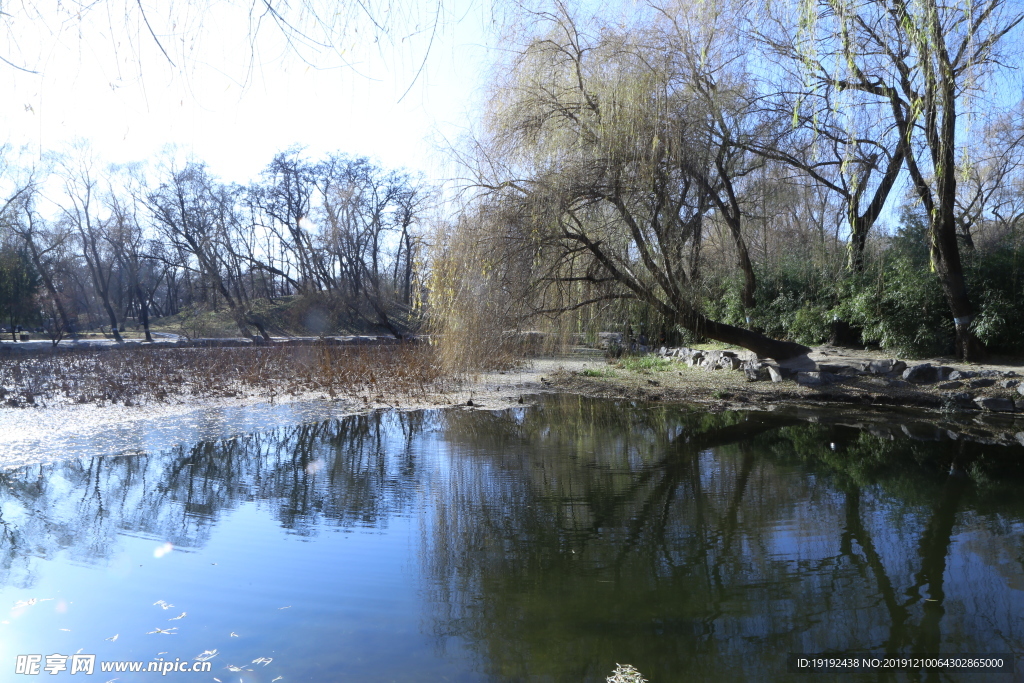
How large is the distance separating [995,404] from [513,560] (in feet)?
24.2

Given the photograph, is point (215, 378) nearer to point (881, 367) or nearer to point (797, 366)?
point (797, 366)

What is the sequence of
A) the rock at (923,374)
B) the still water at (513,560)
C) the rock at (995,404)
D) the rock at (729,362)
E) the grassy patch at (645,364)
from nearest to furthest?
the still water at (513,560), the rock at (995,404), the rock at (923,374), the rock at (729,362), the grassy patch at (645,364)

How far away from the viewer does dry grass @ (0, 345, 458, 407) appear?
34.1ft

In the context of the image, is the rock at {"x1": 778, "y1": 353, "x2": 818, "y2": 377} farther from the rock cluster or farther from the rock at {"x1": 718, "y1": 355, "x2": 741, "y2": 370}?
the rock at {"x1": 718, "y1": 355, "x2": 741, "y2": 370}

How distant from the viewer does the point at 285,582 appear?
369 centimetres

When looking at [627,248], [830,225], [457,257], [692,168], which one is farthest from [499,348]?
[830,225]

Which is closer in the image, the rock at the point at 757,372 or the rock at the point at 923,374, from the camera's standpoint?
the rock at the point at 923,374

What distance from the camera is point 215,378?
12289mm

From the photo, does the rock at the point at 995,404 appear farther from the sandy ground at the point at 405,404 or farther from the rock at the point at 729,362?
the rock at the point at 729,362

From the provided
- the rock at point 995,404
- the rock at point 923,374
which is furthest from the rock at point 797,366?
the rock at point 995,404

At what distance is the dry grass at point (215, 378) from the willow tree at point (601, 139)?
2545 millimetres

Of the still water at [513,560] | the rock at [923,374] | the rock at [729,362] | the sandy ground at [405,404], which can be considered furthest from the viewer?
the rock at [729,362]

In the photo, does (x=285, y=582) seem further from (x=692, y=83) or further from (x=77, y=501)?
(x=692, y=83)

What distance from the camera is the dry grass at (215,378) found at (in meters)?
10.4
